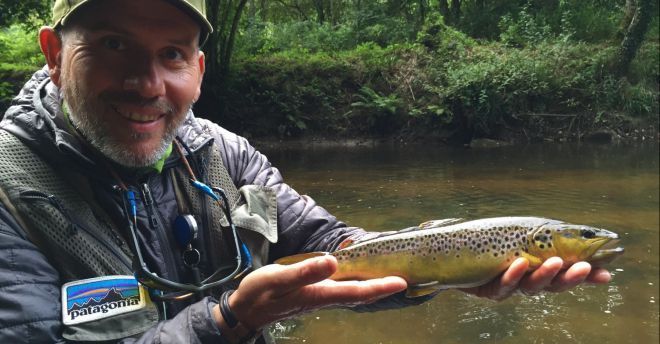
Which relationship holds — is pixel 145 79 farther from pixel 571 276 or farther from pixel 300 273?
pixel 571 276

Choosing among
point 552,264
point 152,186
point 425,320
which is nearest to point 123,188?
point 152,186

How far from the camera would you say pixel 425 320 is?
5699 mm

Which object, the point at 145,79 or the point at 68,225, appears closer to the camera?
the point at 68,225

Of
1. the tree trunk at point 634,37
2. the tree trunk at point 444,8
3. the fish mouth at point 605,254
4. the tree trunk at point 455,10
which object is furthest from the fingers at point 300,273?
the tree trunk at point 444,8

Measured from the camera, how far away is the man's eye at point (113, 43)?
6.51 feet

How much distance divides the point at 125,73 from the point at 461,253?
152 cm

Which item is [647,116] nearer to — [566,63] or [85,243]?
[566,63]

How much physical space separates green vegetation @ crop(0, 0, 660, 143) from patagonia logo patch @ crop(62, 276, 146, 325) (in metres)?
17.8

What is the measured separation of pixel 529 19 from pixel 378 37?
6.35m

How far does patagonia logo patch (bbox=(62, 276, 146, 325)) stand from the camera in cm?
179

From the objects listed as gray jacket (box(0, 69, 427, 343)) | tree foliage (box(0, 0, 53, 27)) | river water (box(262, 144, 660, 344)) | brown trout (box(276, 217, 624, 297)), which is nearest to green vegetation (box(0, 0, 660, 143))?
river water (box(262, 144, 660, 344))

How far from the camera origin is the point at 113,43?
200 centimetres

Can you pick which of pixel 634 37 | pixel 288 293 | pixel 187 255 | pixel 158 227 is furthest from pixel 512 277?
pixel 634 37

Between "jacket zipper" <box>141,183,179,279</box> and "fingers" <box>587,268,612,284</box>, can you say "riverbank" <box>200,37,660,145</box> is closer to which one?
"fingers" <box>587,268,612,284</box>
